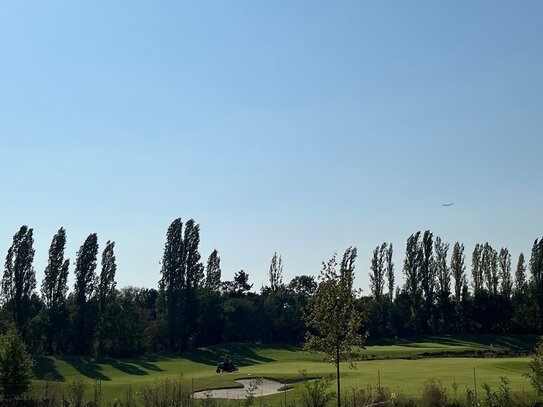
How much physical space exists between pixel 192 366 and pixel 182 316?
48.2 feet

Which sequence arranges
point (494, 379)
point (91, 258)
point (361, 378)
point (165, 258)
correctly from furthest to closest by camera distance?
point (165, 258)
point (91, 258)
point (361, 378)
point (494, 379)

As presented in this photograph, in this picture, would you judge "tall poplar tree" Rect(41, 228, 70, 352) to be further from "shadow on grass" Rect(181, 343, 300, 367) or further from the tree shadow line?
"shadow on grass" Rect(181, 343, 300, 367)

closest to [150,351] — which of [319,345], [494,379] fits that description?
[494,379]

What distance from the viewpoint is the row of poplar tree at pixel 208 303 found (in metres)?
77.6

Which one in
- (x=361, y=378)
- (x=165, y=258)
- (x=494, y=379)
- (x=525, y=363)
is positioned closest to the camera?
(x=494, y=379)

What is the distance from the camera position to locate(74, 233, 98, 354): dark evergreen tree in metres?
77.5

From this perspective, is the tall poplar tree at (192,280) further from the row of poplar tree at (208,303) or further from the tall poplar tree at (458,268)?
the tall poplar tree at (458,268)

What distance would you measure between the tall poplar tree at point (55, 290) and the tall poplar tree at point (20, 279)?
2813 millimetres

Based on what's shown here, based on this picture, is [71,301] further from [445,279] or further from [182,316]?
[445,279]

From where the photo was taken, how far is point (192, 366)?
70.4 metres

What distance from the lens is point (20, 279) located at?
75250 millimetres

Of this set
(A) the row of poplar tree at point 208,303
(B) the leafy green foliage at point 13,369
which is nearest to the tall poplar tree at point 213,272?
(A) the row of poplar tree at point 208,303

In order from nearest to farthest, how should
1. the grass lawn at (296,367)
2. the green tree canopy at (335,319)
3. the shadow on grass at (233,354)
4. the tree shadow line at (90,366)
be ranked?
1. the green tree canopy at (335,319)
2. the grass lawn at (296,367)
3. the tree shadow line at (90,366)
4. the shadow on grass at (233,354)

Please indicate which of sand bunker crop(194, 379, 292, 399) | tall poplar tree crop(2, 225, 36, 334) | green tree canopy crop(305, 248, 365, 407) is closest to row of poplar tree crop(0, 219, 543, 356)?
tall poplar tree crop(2, 225, 36, 334)
